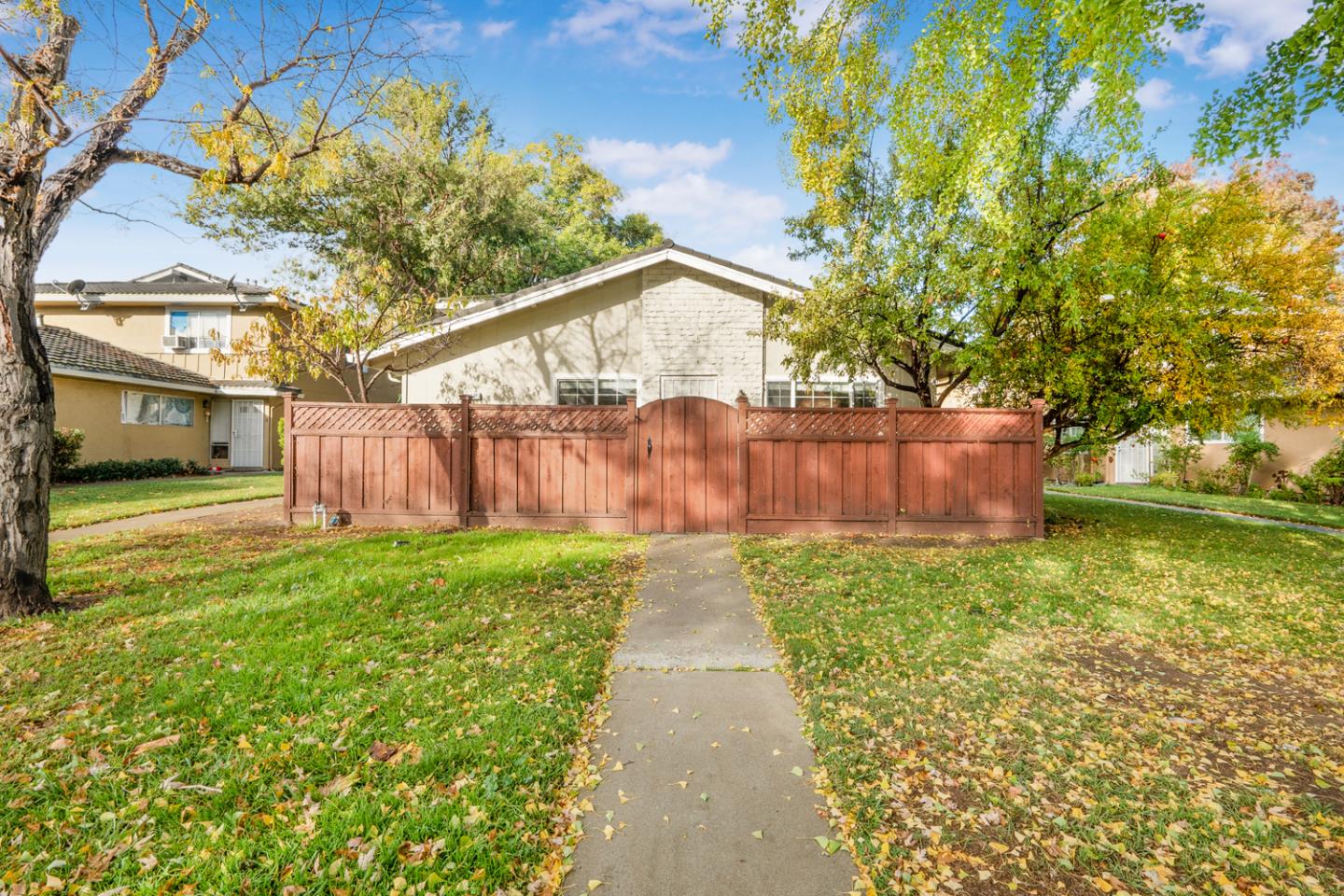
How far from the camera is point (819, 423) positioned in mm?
8664

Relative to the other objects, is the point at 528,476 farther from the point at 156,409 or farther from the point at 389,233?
the point at 156,409

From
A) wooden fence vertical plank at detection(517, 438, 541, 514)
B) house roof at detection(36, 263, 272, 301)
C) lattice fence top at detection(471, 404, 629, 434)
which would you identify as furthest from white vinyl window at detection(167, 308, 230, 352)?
wooden fence vertical plank at detection(517, 438, 541, 514)

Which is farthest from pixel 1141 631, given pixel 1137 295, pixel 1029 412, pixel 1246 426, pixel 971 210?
pixel 1246 426

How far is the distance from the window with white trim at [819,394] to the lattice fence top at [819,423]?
2993mm

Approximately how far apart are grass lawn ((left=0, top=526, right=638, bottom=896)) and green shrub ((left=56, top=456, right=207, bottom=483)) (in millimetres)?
12524

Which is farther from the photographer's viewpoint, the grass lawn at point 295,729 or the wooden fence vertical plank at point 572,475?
the wooden fence vertical plank at point 572,475

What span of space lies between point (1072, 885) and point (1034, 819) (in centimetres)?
36

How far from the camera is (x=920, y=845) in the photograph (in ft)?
7.82

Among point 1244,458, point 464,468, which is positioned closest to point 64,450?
point 464,468

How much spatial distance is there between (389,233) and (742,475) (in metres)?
12.7

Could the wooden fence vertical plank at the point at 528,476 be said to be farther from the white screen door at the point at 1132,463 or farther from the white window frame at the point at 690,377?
the white screen door at the point at 1132,463

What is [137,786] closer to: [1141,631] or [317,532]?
[317,532]

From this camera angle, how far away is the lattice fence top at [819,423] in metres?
8.63

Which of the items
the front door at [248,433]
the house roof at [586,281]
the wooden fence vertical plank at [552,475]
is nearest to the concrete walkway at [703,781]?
the wooden fence vertical plank at [552,475]
